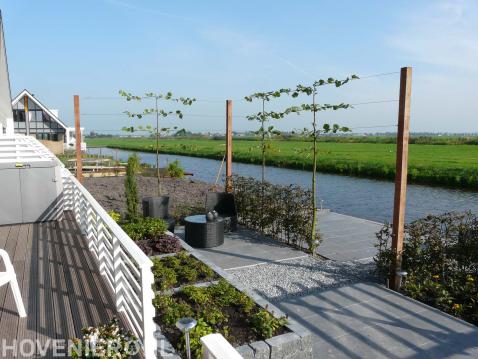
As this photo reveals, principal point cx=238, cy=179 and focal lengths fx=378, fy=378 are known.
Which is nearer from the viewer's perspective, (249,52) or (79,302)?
(79,302)

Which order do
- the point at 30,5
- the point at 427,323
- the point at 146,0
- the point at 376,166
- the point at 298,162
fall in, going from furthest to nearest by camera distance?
the point at 298,162 → the point at 376,166 → the point at 146,0 → the point at 30,5 → the point at 427,323

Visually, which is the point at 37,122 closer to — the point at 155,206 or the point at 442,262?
the point at 155,206

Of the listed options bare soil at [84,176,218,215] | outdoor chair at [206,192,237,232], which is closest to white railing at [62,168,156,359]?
outdoor chair at [206,192,237,232]

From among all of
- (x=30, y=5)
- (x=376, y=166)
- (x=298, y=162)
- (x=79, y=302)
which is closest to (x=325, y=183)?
(x=376, y=166)

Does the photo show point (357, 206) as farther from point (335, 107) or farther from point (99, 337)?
point (99, 337)

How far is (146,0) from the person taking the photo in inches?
350

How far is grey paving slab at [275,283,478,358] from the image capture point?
3.69 meters

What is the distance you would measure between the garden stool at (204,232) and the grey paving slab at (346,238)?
1950mm

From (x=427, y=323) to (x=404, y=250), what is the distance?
55.3 inches

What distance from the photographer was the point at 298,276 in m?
5.76

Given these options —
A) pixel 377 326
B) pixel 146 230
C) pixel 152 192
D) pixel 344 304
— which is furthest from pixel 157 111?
pixel 377 326

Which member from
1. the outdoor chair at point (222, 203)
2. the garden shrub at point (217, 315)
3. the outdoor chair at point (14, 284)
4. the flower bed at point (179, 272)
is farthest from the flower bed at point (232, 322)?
the outdoor chair at point (222, 203)

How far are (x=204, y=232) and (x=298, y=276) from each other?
6.99 feet

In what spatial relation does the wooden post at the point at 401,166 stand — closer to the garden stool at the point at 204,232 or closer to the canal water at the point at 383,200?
the garden stool at the point at 204,232
